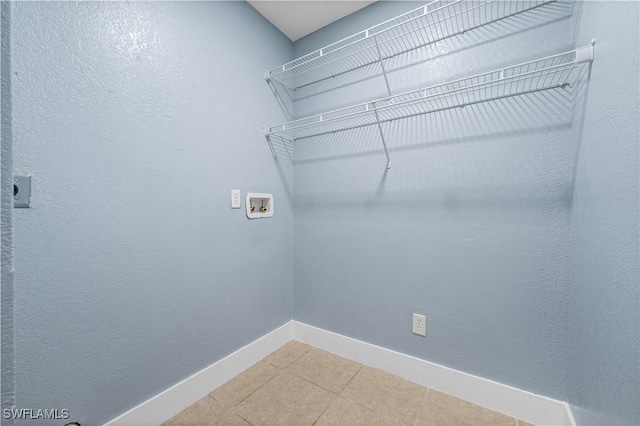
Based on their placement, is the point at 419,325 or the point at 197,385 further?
the point at 419,325

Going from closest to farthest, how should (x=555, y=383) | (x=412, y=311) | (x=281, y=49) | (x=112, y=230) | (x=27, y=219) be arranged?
(x=27, y=219), (x=112, y=230), (x=555, y=383), (x=412, y=311), (x=281, y=49)

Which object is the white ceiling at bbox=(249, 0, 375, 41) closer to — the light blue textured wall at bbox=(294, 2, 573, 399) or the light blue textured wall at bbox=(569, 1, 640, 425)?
the light blue textured wall at bbox=(294, 2, 573, 399)

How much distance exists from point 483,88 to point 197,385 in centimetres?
210

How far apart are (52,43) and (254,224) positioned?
3.73ft

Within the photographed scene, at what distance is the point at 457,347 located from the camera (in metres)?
1.35

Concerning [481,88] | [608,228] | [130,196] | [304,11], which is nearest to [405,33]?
[481,88]

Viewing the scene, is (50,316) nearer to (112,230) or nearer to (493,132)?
(112,230)

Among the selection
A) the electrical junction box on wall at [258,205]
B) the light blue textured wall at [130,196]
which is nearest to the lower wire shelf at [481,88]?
the electrical junction box on wall at [258,205]

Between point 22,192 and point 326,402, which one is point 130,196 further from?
point 326,402

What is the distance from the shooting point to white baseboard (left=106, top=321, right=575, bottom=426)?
3.76ft

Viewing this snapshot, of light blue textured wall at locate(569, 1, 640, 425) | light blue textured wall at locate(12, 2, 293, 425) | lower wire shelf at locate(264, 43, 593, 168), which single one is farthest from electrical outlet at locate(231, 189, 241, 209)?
light blue textured wall at locate(569, 1, 640, 425)

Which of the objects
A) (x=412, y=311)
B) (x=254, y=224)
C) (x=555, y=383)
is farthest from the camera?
(x=254, y=224)

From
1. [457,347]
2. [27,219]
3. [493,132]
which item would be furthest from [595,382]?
[27,219]

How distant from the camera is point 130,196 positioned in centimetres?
109
